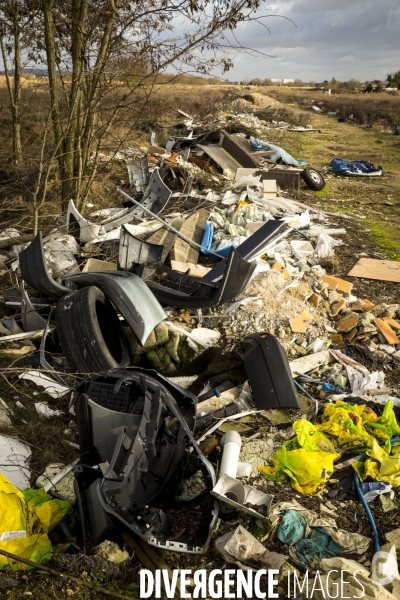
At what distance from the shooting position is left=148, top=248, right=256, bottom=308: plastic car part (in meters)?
5.19

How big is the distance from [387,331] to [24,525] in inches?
162

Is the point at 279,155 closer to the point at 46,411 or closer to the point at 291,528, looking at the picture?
the point at 46,411

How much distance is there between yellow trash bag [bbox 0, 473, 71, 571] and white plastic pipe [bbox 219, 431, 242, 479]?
1088mm

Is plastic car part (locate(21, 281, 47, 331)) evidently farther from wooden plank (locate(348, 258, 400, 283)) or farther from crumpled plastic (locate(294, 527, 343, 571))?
wooden plank (locate(348, 258, 400, 283))

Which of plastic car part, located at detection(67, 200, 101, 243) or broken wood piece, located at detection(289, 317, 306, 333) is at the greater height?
plastic car part, located at detection(67, 200, 101, 243)

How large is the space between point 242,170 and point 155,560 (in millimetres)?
9389

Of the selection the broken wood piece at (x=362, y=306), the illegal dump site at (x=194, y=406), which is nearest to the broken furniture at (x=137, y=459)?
the illegal dump site at (x=194, y=406)

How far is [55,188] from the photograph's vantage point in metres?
8.69

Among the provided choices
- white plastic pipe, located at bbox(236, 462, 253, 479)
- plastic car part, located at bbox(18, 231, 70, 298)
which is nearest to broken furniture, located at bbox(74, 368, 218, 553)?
white plastic pipe, located at bbox(236, 462, 253, 479)

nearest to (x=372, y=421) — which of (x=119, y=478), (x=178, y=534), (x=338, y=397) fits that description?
(x=338, y=397)

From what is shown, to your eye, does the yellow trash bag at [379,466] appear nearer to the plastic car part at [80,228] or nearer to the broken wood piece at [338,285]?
the broken wood piece at [338,285]

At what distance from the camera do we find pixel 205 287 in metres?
5.54

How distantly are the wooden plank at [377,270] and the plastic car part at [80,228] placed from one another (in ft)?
11.9

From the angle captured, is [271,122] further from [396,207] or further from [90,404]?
[90,404]
